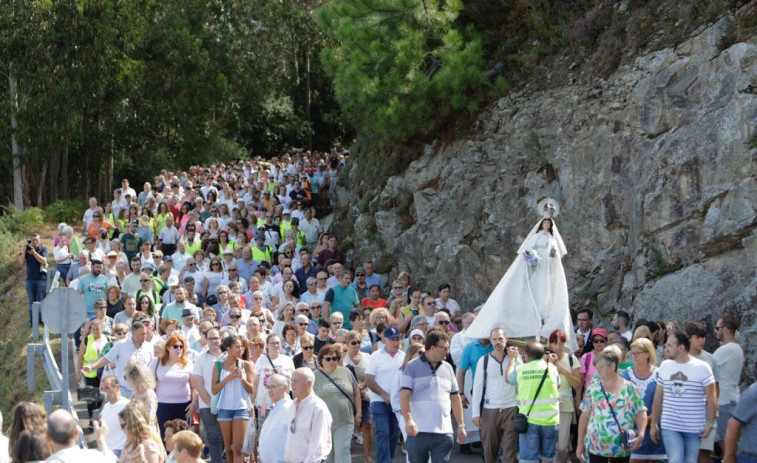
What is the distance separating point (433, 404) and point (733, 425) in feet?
9.92

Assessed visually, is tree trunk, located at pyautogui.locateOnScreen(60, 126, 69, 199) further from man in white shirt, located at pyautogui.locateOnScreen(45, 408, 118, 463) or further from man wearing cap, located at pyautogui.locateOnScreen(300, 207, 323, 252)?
man in white shirt, located at pyautogui.locateOnScreen(45, 408, 118, 463)

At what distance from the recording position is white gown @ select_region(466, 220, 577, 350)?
14.0m

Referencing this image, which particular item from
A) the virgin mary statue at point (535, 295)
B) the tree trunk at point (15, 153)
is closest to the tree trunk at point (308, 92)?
the tree trunk at point (15, 153)

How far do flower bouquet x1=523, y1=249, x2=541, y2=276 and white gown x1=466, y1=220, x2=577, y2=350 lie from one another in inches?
0.8

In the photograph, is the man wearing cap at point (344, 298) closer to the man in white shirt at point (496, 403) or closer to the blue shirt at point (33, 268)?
the man in white shirt at point (496, 403)

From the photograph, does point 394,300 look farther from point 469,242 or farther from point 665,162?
point 665,162

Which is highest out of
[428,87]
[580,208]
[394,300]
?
[428,87]

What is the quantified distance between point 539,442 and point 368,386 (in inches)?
83.2

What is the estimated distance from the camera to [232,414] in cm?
1203

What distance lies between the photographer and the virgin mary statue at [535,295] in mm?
13984

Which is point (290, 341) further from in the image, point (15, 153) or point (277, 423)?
point (15, 153)

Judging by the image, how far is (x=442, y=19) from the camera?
20234 millimetres

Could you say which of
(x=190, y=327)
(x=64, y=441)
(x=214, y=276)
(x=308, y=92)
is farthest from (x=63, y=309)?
(x=308, y=92)

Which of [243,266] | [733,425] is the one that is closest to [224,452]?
[733,425]
